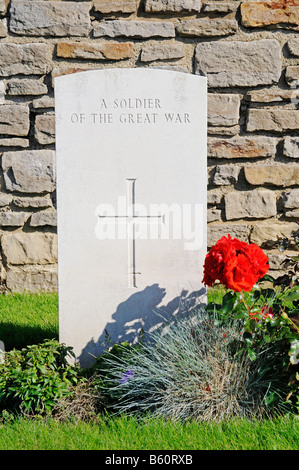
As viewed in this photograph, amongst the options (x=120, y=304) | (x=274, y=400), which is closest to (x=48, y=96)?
(x=120, y=304)

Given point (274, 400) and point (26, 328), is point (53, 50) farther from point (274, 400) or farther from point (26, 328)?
point (274, 400)

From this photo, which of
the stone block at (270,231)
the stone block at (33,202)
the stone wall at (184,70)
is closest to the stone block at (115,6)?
the stone wall at (184,70)

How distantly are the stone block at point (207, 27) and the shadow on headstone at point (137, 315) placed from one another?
2227 mm

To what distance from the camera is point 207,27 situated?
4.14m

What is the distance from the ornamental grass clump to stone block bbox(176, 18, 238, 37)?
2513mm

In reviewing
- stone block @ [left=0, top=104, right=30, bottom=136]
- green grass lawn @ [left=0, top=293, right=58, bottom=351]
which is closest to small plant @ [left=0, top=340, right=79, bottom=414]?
green grass lawn @ [left=0, top=293, right=58, bottom=351]

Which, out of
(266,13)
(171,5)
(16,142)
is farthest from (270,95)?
(16,142)

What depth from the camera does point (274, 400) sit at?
227cm

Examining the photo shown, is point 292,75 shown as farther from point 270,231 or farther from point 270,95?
point 270,231

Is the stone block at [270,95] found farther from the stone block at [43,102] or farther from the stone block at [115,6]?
the stone block at [43,102]

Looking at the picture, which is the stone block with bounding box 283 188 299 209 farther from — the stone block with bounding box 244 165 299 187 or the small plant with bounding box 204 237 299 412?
the small plant with bounding box 204 237 299 412

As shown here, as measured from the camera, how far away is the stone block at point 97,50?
412 centimetres
